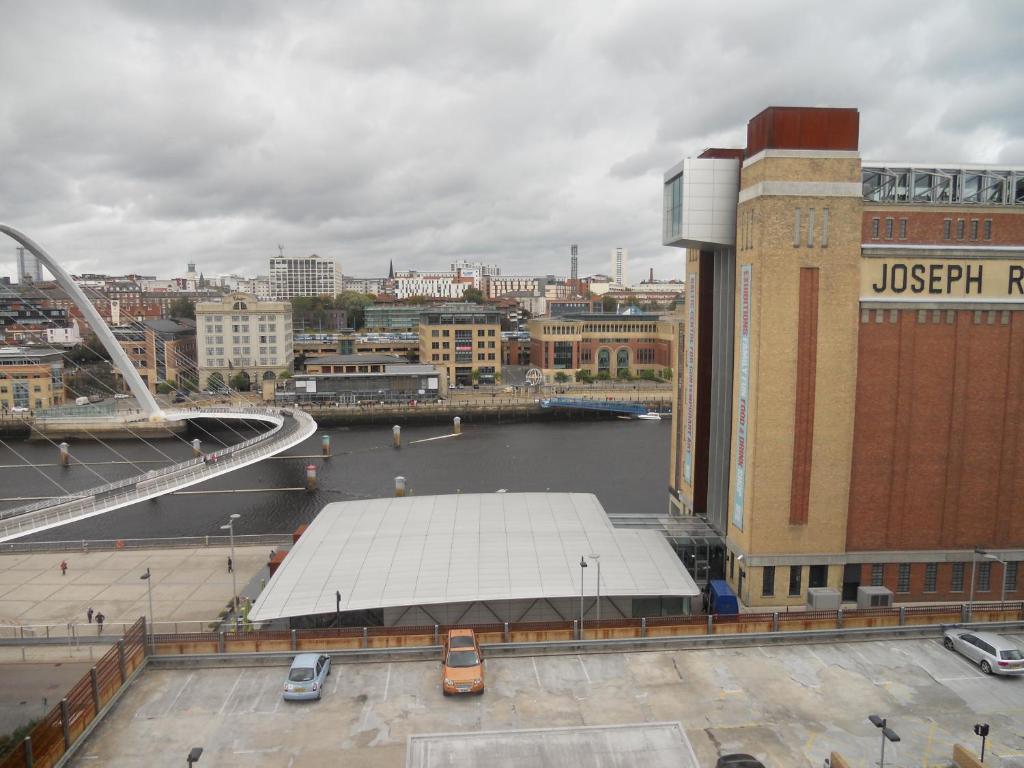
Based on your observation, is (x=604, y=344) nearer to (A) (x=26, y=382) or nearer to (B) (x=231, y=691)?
(A) (x=26, y=382)

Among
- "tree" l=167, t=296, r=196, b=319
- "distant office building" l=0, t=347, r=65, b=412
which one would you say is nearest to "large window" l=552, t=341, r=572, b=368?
"distant office building" l=0, t=347, r=65, b=412

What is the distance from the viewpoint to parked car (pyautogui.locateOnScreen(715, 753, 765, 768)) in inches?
606

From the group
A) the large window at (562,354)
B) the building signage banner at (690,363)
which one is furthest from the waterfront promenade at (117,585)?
the large window at (562,354)

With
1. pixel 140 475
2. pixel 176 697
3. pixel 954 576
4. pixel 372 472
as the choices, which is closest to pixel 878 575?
pixel 954 576

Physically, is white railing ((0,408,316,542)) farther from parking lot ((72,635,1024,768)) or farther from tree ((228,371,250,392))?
tree ((228,371,250,392))

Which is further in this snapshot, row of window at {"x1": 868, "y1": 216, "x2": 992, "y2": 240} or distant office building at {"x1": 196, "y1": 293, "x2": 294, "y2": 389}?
distant office building at {"x1": 196, "y1": 293, "x2": 294, "y2": 389}

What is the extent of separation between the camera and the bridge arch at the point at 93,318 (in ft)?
174

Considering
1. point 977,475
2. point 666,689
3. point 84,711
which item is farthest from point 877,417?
point 84,711

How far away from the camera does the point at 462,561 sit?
2600 centimetres

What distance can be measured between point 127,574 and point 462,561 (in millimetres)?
17025

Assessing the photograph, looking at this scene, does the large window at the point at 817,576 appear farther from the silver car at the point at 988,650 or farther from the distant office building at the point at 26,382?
the distant office building at the point at 26,382

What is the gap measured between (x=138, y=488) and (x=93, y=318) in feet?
92.1

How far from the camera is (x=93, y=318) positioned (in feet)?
200

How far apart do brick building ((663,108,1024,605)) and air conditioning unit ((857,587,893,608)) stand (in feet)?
3.57
